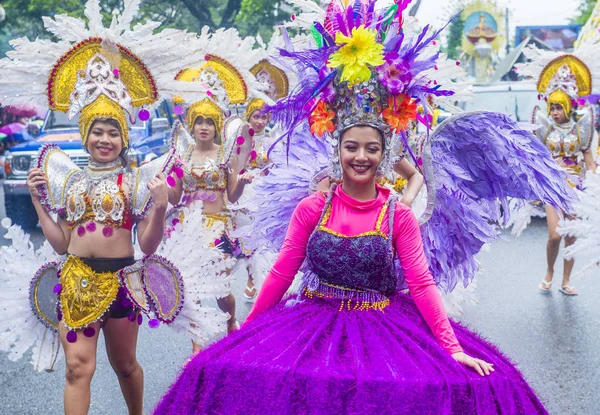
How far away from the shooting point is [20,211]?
13.6 metres

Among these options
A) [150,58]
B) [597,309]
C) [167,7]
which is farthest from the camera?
[167,7]

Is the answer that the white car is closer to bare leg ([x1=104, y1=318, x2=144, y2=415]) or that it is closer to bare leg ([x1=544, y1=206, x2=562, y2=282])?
bare leg ([x1=544, y1=206, x2=562, y2=282])

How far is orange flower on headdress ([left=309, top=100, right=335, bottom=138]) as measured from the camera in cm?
374

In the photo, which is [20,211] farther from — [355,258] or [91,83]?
[355,258]

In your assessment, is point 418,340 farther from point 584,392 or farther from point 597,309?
point 597,309

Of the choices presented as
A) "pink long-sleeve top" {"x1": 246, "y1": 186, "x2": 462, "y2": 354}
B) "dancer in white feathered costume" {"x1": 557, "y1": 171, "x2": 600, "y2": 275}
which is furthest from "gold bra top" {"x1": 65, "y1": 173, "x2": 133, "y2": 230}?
"dancer in white feathered costume" {"x1": 557, "y1": 171, "x2": 600, "y2": 275}

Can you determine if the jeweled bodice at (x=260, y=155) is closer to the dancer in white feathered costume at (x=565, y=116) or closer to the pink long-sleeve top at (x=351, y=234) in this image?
the dancer in white feathered costume at (x=565, y=116)

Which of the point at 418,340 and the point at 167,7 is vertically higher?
the point at 167,7

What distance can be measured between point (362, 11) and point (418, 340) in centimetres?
148

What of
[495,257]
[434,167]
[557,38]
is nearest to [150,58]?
[434,167]

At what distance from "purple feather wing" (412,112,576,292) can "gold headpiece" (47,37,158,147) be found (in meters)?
1.67

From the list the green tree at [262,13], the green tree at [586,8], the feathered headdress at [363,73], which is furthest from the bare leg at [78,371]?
the green tree at [586,8]

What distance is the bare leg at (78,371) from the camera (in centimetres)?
408

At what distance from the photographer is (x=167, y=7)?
2656 cm
